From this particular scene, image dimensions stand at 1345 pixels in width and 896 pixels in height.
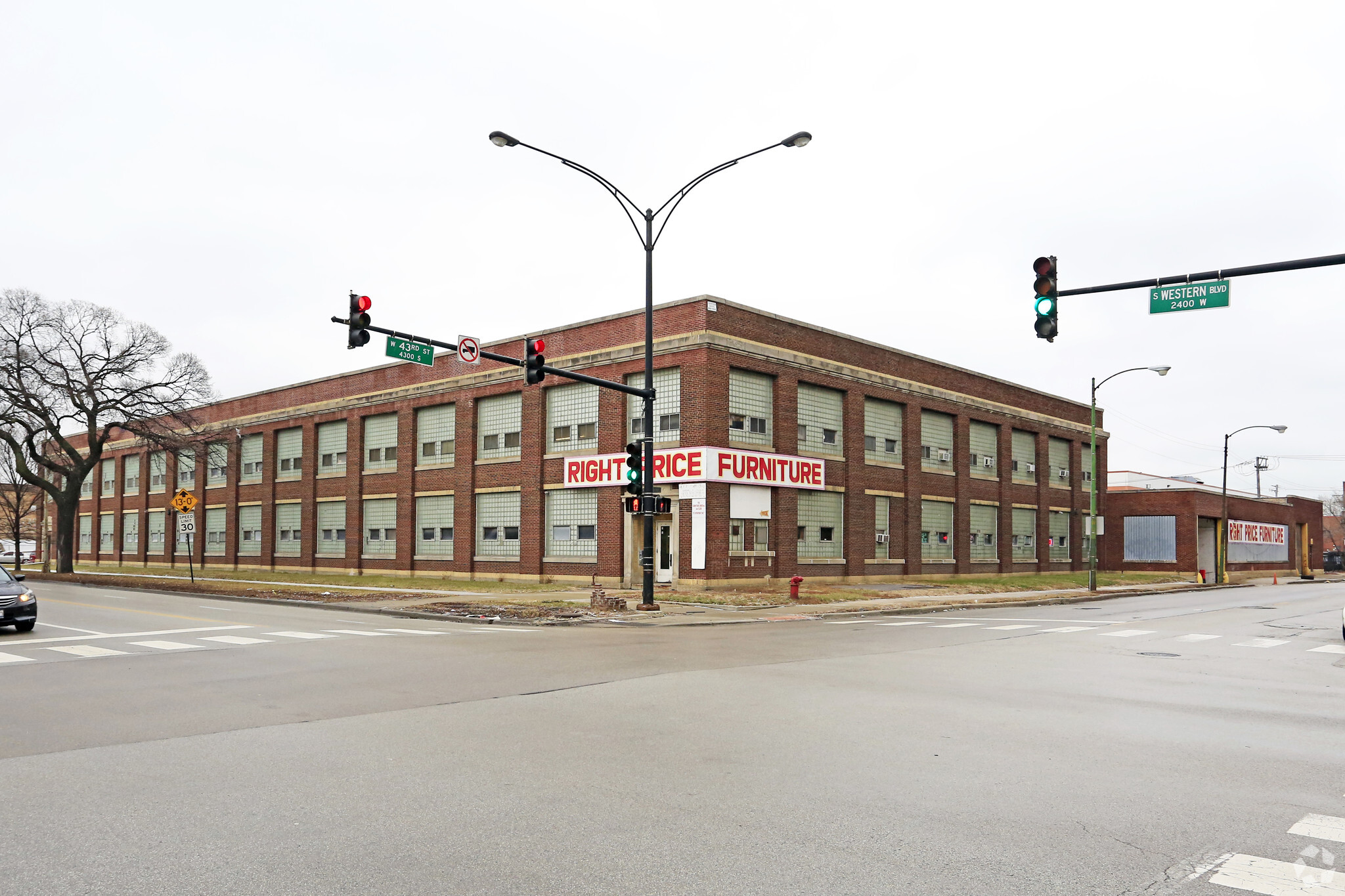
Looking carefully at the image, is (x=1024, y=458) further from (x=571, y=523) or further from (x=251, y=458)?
(x=251, y=458)

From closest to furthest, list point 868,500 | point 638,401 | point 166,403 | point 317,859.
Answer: point 317,859 → point 638,401 → point 868,500 → point 166,403

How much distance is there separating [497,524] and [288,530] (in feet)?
60.4

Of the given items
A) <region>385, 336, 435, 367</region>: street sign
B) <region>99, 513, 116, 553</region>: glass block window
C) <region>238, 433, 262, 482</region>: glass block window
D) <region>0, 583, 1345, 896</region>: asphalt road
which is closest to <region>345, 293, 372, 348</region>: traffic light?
<region>385, 336, 435, 367</region>: street sign

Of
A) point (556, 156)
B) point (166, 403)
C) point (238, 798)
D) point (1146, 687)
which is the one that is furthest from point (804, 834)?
point (166, 403)

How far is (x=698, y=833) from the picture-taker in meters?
5.86

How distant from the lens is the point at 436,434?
4506cm

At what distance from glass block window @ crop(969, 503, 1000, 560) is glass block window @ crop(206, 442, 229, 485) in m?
42.8

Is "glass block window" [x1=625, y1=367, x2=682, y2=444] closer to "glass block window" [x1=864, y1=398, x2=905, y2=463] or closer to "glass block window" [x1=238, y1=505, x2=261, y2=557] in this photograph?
"glass block window" [x1=864, y1=398, x2=905, y2=463]

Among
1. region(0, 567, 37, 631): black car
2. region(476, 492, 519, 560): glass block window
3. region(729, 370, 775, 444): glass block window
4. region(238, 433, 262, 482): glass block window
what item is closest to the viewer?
region(0, 567, 37, 631): black car

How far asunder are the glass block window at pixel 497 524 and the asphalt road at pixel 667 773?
25357 millimetres

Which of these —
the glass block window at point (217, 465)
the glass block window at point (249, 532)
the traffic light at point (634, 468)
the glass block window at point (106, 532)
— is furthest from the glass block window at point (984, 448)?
the glass block window at point (106, 532)

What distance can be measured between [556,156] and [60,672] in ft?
50.1

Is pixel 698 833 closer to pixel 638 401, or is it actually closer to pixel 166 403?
pixel 638 401

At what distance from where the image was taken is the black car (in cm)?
1867
